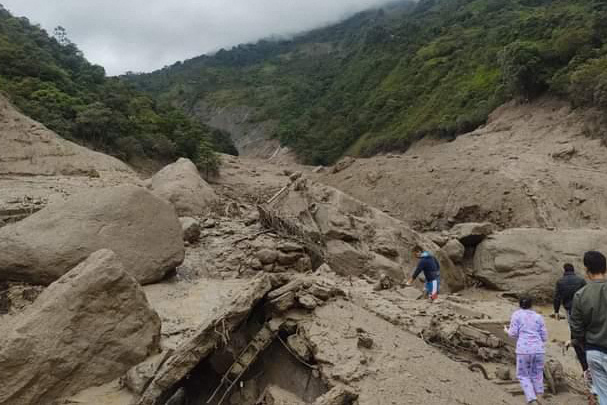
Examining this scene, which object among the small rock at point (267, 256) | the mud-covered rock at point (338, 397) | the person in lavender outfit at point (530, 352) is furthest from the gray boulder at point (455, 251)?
the mud-covered rock at point (338, 397)

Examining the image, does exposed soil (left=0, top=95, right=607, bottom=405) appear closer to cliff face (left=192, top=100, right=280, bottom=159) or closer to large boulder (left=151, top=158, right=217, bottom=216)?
large boulder (left=151, top=158, right=217, bottom=216)

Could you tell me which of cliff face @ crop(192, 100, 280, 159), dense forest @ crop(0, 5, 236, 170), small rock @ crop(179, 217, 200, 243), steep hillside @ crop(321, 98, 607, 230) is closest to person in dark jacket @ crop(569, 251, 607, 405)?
small rock @ crop(179, 217, 200, 243)

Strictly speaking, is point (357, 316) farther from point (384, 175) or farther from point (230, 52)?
point (230, 52)

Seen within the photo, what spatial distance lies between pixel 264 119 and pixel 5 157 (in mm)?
44136

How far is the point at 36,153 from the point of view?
16.2 meters

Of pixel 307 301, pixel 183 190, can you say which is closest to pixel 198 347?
pixel 307 301

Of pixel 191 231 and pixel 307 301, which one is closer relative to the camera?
pixel 307 301

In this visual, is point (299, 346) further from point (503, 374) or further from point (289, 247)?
point (289, 247)

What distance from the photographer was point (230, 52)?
102m

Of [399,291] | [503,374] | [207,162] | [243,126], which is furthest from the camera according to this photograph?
[243,126]

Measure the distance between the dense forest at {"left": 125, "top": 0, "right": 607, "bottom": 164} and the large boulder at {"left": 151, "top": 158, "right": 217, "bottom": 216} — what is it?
15.3 m

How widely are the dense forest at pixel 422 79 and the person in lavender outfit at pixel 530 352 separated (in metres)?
16.8

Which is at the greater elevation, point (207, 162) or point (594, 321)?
point (594, 321)

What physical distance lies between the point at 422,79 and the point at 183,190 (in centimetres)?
3139
